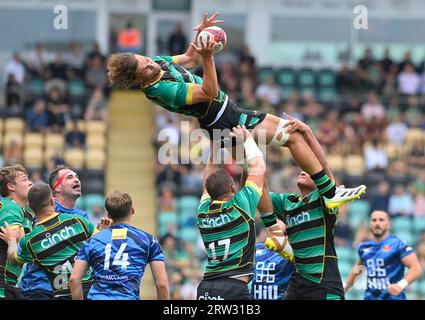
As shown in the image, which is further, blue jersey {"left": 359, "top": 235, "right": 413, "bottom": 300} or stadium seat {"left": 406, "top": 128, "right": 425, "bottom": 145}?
stadium seat {"left": 406, "top": 128, "right": 425, "bottom": 145}

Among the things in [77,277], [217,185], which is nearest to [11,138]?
[217,185]

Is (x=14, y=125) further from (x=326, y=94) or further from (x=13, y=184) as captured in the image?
(x=13, y=184)

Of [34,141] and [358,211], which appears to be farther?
[34,141]

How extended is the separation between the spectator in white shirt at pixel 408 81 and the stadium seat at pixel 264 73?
2704 mm

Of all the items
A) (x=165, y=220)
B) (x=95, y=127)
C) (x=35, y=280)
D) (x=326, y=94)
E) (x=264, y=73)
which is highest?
(x=264, y=73)

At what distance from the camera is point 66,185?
10.5 meters

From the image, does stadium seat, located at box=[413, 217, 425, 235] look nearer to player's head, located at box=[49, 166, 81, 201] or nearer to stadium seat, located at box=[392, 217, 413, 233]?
stadium seat, located at box=[392, 217, 413, 233]

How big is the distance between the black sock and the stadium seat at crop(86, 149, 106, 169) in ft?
A: 34.6

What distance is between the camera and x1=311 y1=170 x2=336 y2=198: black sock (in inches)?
406

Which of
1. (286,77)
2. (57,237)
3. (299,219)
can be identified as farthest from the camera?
(286,77)

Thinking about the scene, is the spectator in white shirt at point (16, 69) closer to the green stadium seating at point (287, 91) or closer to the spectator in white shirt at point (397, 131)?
the green stadium seating at point (287, 91)

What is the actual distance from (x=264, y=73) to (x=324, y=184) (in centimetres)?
1353

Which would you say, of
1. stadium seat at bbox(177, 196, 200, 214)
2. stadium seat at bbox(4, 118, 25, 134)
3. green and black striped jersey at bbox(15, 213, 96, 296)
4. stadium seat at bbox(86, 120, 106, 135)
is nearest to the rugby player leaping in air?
green and black striped jersey at bbox(15, 213, 96, 296)
